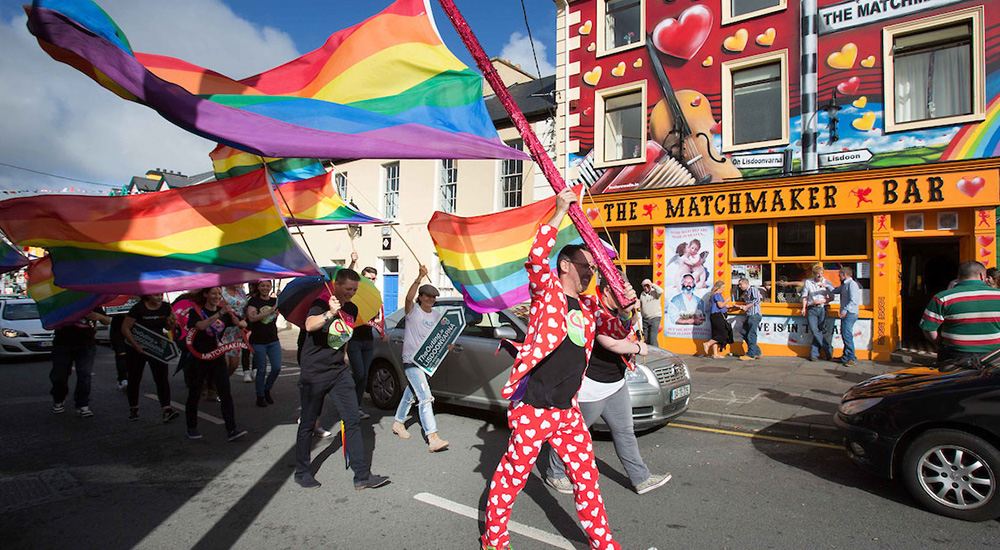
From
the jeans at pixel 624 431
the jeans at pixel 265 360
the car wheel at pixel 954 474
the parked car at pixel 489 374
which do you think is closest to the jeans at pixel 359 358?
the parked car at pixel 489 374

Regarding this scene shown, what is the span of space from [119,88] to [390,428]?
441cm

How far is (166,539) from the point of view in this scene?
11.7ft

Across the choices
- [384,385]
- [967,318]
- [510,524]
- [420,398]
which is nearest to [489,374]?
[420,398]

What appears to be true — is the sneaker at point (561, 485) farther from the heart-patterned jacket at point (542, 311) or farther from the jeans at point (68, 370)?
the jeans at point (68, 370)

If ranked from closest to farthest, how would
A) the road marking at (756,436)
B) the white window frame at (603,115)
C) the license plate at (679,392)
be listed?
the road marking at (756,436), the license plate at (679,392), the white window frame at (603,115)

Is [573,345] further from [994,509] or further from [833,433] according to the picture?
[833,433]

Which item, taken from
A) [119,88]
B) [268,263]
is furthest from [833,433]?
[119,88]

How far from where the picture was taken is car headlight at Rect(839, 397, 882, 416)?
167 inches

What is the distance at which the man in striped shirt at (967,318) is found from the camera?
482 cm

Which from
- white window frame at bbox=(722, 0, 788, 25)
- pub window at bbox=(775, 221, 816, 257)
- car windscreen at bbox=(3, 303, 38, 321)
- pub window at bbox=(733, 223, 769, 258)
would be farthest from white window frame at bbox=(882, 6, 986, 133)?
car windscreen at bbox=(3, 303, 38, 321)

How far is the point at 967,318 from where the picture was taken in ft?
16.0

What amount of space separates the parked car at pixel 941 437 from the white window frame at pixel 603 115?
29.6 feet

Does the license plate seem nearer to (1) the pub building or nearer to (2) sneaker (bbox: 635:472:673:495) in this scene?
(2) sneaker (bbox: 635:472:673:495)

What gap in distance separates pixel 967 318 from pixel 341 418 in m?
5.61
